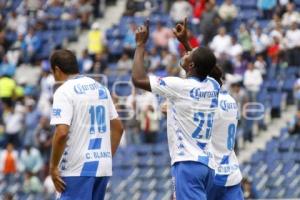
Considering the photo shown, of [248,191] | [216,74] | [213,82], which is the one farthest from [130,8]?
[213,82]

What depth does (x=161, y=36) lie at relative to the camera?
2494 centimetres

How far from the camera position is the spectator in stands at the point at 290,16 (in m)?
24.3

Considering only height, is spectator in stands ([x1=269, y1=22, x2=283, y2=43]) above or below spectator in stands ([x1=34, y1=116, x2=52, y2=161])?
above

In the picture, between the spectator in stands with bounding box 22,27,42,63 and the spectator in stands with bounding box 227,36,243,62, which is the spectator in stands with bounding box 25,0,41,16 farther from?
the spectator in stands with bounding box 227,36,243,62

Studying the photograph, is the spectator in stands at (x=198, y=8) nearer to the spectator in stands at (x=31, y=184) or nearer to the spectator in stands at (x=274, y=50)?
the spectator in stands at (x=274, y=50)

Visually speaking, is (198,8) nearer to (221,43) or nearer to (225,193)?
(221,43)

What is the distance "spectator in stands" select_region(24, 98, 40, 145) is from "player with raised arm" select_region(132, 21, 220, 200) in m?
12.8

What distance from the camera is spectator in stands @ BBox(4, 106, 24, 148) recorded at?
23094 millimetres

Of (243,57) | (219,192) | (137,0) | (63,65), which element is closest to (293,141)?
(243,57)

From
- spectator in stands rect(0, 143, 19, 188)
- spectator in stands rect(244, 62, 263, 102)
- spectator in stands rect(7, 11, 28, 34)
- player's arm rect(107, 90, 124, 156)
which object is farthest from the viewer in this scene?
spectator in stands rect(7, 11, 28, 34)

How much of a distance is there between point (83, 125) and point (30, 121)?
13.4m

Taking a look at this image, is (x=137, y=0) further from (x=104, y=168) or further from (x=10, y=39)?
(x=104, y=168)

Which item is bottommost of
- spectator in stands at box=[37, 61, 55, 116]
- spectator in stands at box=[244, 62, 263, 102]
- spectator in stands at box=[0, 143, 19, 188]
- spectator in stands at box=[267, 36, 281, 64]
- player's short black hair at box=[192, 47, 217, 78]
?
spectator in stands at box=[0, 143, 19, 188]

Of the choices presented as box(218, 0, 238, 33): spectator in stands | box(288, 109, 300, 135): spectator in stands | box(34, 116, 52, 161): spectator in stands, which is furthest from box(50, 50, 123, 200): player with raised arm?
box(218, 0, 238, 33): spectator in stands
